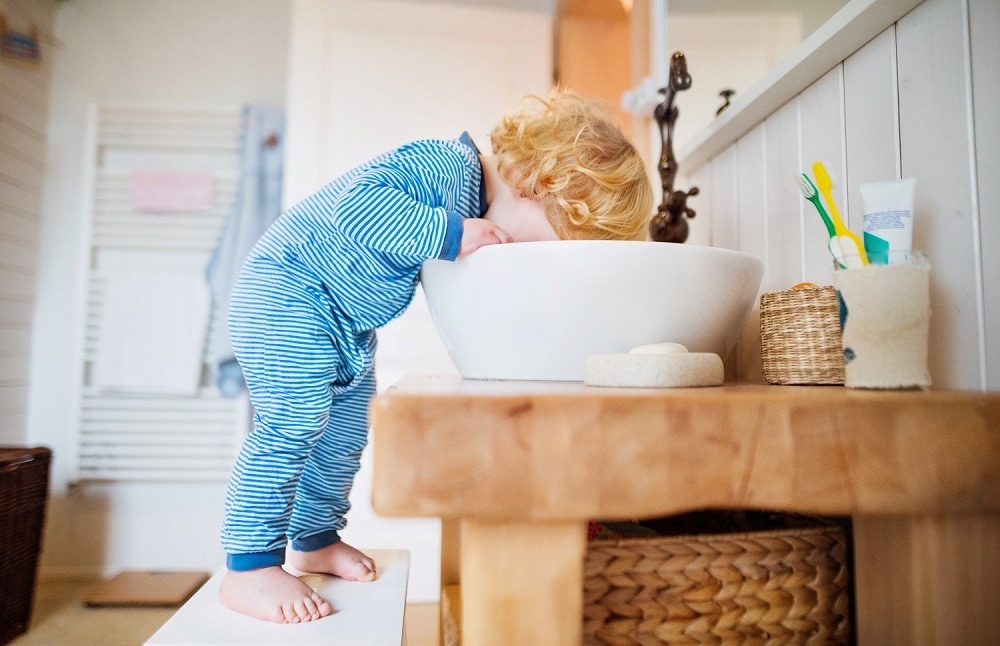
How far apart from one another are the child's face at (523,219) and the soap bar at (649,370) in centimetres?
40

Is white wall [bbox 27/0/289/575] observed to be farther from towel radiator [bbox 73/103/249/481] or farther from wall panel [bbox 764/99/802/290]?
wall panel [bbox 764/99/802/290]

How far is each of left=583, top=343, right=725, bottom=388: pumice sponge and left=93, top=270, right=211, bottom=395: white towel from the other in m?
1.84

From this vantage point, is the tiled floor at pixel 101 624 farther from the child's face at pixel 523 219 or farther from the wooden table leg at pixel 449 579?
the child's face at pixel 523 219

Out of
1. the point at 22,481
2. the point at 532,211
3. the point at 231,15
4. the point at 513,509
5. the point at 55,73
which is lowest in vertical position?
the point at 22,481

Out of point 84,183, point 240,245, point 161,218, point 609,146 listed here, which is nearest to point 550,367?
point 609,146

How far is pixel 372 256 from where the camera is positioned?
0.81 m

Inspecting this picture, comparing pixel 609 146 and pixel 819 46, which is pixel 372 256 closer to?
pixel 609 146

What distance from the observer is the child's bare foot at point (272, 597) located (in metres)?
0.70

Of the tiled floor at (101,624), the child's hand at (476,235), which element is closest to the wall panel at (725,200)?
the child's hand at (476,235)

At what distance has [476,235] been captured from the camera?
0.69m

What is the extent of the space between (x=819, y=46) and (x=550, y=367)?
52 centimetres

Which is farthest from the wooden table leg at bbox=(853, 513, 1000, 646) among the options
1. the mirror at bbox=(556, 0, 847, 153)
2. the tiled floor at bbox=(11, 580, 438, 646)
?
the tiled floor at bbox=(11, 580, 438, 646)

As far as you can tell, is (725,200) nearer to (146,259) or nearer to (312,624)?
(312,624)

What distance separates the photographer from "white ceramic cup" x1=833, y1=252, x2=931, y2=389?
481 millimetres
